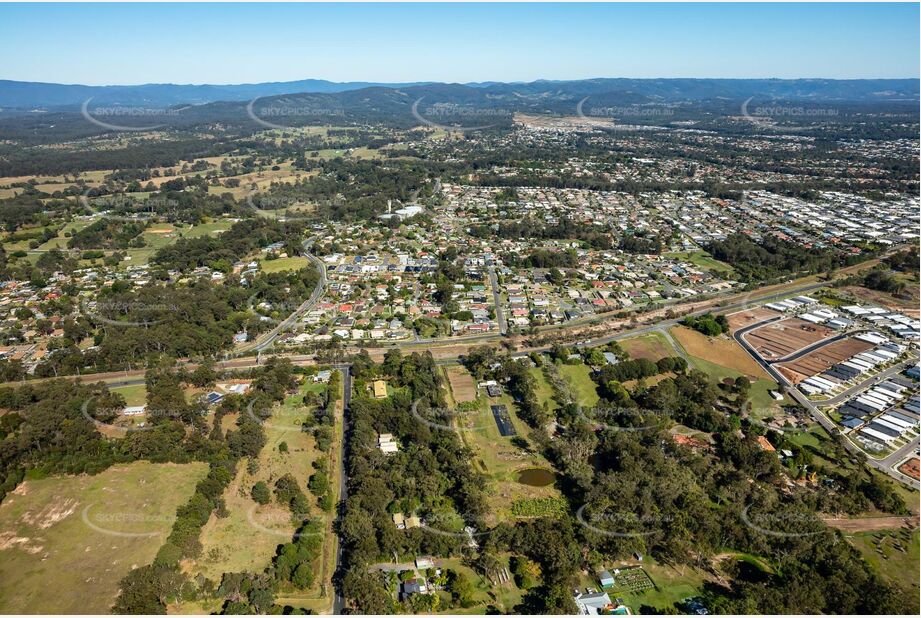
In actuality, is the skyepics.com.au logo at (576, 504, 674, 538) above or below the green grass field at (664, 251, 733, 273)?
below

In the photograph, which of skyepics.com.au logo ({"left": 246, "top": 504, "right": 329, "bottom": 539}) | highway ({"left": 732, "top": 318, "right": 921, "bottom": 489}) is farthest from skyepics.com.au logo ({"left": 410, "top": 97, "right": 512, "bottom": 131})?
skyepics.com.au logo ({"left": 246, "top": 504, "right": 329, "bottom": 539})

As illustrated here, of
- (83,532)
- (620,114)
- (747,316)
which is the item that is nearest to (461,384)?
(83,532)

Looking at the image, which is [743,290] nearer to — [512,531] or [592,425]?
[592,425]

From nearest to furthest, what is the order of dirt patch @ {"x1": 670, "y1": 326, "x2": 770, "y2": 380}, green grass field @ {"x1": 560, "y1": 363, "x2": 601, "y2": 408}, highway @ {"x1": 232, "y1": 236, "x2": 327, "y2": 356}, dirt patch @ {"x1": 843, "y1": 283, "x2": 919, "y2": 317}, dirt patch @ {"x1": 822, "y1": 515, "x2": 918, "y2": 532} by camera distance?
dirt patch @ {"x1": 822, "y1": 515, "x2": 918, "y2": 532}
green grass field @ {"x1": 560, "y1": 363, "x2": 601, "y2": 408}
dirt patch @ {"x1": 670, "y1": 326, "x2": 770, "y2": 380}
highway @ {"x1": 232, "y1": 236, "x2": 327, "y2": 356}
dirt patch @ {"x1": 843, "y1": 283, "x2": 919, "y2": 317}

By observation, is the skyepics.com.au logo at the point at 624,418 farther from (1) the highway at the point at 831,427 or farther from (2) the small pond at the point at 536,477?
(1) the highway at the point at 831,427

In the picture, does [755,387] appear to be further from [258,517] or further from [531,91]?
[531,91]

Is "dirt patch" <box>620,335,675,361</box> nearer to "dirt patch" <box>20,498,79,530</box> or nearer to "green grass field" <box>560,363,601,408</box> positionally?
"green grass field" <box>560,363,601,408</box>

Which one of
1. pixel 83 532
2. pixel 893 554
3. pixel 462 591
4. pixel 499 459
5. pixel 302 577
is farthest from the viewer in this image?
pixel 499 459

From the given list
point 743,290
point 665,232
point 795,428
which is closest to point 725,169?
point 665,232
